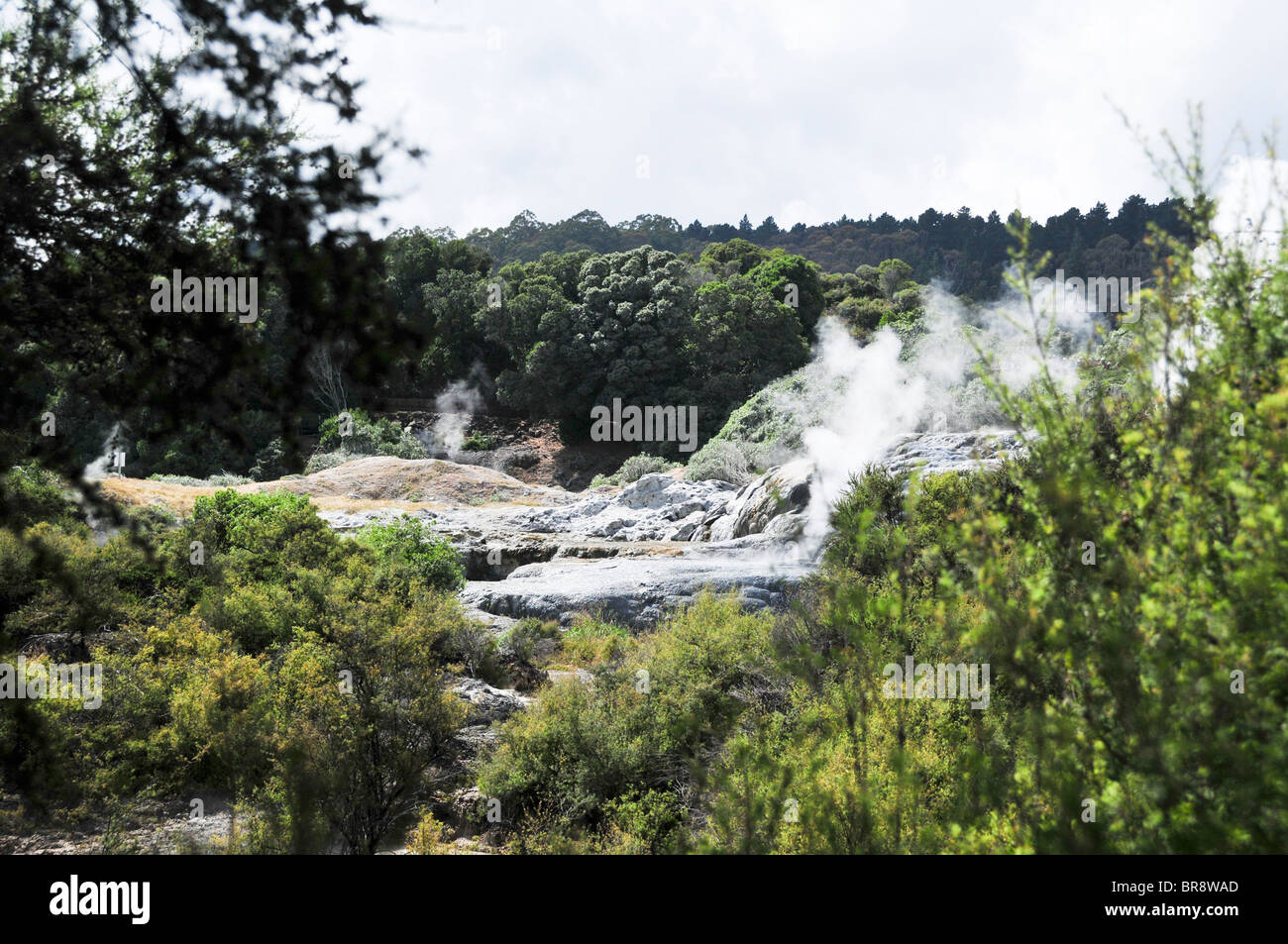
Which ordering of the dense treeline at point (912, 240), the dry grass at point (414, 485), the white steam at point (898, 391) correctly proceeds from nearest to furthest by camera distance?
the white steam at point (898, 391), the dry grass at point (414, 485), the dense treeline at point (912, 240)

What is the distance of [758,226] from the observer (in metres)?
108

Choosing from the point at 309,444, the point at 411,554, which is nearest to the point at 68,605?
the point at 411,554

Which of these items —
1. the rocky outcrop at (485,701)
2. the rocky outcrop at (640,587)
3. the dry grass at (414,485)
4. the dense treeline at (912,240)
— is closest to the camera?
the rocky outcrop at (485,701)

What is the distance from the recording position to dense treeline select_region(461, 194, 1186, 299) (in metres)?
60.9

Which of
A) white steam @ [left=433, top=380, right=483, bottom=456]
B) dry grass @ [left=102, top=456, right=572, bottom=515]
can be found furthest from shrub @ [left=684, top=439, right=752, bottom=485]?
white steam @ [left=433, top=380, right=483, bottom=456]

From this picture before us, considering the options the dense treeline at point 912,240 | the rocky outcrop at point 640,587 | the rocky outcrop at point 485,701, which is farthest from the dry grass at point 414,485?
the dense treeline at point 912,240

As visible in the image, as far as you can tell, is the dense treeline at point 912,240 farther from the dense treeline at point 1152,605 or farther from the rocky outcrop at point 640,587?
the dense treeline at point 1152,605

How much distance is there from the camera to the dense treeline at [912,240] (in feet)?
200

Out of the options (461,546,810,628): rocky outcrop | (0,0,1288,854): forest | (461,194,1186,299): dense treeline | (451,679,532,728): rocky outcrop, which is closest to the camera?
(0,0,1288,854): forest

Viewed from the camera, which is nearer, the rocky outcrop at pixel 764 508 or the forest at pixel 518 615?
the forest at pixel 518 615

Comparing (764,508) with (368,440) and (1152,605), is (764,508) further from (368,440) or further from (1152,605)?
(368,440)

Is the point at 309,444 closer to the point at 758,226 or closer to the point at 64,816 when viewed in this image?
the point at 64,816

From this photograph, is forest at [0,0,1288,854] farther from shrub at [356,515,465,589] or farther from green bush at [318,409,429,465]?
green bush at [318,409,429,465]

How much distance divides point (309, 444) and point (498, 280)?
12562 millimetres
